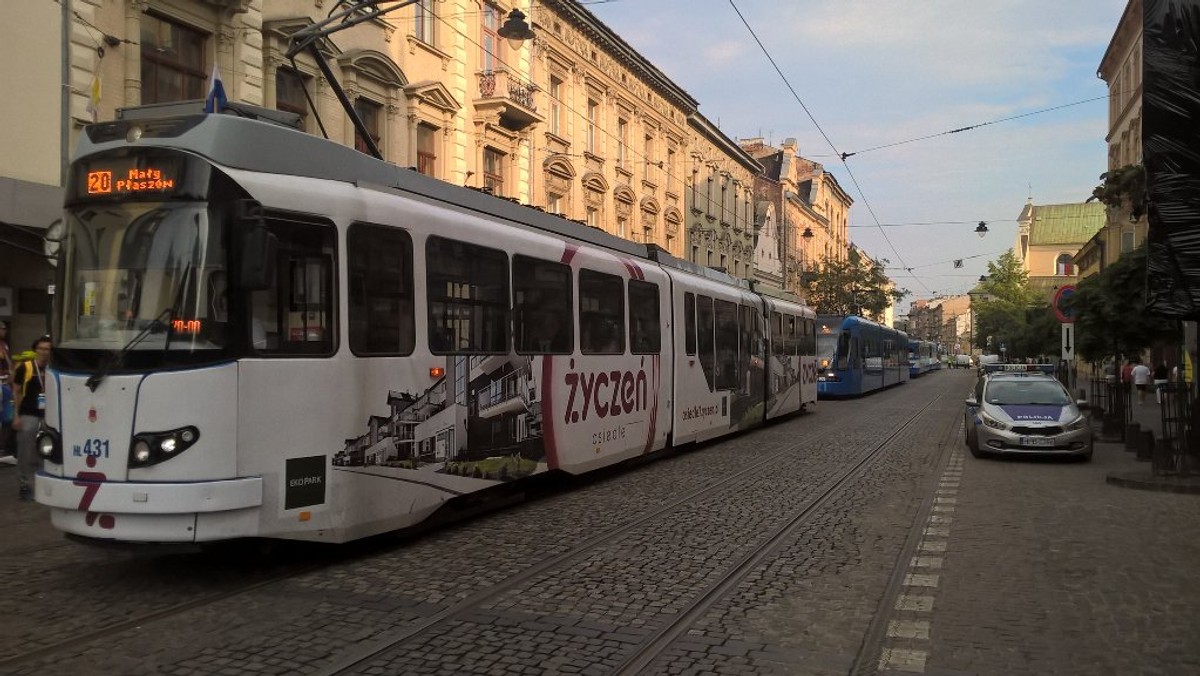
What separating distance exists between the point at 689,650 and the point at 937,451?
12.6 m

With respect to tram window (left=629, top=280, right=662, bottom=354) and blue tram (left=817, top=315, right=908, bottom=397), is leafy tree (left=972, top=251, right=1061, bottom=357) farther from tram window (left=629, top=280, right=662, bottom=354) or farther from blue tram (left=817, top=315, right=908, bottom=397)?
tram window (left=629, top=280, right=662, bottom=354)

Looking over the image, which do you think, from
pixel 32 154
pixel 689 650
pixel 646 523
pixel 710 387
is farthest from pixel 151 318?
pixel 710 387

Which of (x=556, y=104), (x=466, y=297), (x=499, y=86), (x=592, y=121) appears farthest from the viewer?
(x=592, y=121)

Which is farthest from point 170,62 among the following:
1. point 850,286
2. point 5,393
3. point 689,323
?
point 850,286

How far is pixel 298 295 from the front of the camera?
6.95m

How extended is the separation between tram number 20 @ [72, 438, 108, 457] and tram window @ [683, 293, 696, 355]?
996 cm

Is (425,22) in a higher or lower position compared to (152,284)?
higher

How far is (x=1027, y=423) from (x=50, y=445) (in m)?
13.6

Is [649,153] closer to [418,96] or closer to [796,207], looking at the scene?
[418,96]

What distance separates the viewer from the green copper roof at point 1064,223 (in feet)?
285

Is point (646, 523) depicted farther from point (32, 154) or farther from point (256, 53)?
point (256, 53)

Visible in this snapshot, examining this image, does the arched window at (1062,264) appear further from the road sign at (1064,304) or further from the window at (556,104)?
the road sign at (1064,304)

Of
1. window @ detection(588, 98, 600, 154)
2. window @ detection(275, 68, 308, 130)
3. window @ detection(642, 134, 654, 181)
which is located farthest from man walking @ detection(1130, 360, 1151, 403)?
window @ detection(275, 68, 308, 130)

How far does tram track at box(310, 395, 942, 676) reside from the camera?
522 centimetres
